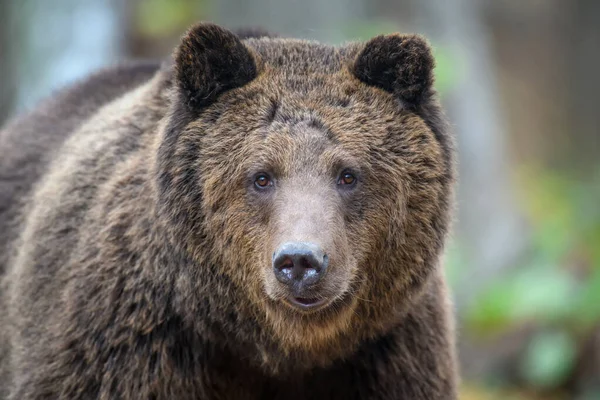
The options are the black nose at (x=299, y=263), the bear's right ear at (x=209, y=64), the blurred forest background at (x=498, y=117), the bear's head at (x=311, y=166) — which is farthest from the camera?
the blurred forest background at (x=498, y=117)

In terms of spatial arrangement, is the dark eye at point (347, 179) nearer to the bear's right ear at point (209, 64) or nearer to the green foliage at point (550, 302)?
the bear's right ear at point (209, 64)

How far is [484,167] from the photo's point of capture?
49.4 ft

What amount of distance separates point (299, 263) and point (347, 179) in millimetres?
795

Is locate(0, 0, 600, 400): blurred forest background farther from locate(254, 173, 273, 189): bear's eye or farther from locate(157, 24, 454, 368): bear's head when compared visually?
locate(254, 173, 273, 189): bear's eye

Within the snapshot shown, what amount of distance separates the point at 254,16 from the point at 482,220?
530 centimetres

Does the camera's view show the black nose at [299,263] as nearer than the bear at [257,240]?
Yes

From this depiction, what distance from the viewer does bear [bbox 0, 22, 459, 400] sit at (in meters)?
5.46

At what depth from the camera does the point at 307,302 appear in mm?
5145

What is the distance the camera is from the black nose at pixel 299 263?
4867 mm

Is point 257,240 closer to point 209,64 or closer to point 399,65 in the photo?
point 209,64

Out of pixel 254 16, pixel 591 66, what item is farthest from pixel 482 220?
pixel 591 66

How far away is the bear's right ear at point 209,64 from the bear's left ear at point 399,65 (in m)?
0.69

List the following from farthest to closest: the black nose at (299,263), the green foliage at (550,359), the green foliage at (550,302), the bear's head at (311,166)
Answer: the green foliage at (550,302) → the green foliage at (550,359) → the bear's head at (311,166) → the black nose at (299,263)

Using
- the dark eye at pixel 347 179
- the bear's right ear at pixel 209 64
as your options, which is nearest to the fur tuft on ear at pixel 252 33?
the bear's right ear at pixel 209 64
